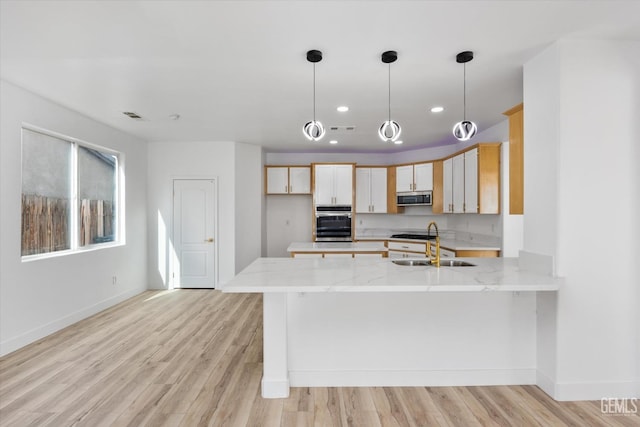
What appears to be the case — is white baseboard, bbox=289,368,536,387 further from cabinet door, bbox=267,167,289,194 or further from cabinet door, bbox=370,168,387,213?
cabinet door, bbox=267,167,289,194

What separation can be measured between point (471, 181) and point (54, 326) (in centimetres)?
540

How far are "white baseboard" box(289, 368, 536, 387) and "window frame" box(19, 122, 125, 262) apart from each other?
3.22 m

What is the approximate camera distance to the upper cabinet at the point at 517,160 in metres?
3.09

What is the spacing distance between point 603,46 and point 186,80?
3.40 metres

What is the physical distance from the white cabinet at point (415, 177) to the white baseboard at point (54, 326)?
4.93 meters

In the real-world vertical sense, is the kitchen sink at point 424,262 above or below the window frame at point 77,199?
below

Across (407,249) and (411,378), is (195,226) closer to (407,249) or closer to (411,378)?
(407,249)

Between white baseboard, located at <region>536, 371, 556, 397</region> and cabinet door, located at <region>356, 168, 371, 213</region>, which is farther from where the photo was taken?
cabinet door, located at <region>356, 168, 371, 213</region>

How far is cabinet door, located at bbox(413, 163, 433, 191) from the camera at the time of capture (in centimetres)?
587

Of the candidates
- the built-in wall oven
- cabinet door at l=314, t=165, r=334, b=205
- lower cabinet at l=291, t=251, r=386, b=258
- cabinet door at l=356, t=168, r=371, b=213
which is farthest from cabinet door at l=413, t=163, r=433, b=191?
lower cabinet at l=291, t=251, r=386, b=258

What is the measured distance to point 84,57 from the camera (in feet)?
9.03

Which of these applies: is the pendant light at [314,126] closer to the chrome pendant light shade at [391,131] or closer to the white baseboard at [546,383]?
the chrome pendant light shade at [391,131]

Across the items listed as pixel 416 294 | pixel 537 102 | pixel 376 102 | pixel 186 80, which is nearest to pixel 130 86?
pixel 186 80

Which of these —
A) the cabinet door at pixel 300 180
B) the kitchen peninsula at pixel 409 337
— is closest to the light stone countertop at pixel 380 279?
the kitchen peninsula at pixel 409 337
